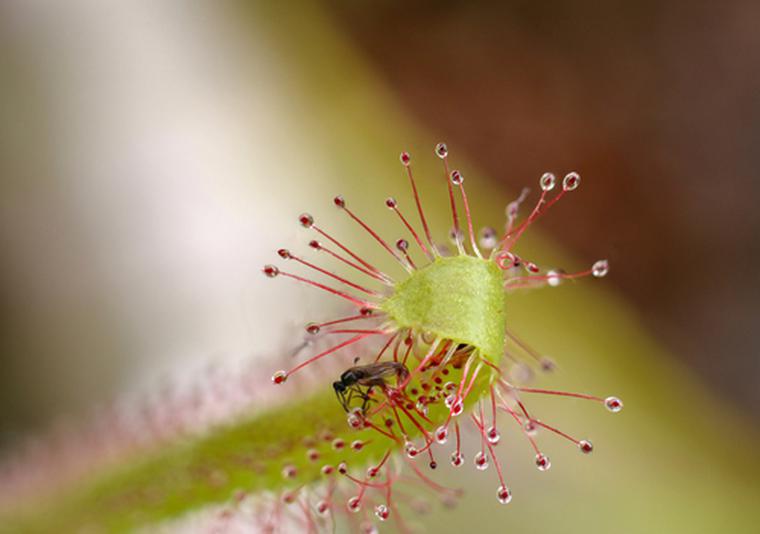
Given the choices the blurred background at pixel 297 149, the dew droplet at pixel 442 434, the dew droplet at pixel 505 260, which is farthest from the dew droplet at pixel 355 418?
the blurred background at pixel 297 149

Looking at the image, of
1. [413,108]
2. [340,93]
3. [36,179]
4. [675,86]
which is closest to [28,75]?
[36,179]

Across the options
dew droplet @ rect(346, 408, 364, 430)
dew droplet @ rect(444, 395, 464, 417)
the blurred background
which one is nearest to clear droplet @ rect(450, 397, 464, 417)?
dew droplet @ rect(444, 395, 464, 417)

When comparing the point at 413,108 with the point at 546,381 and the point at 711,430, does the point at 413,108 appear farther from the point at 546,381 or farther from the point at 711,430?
the point at 711,430

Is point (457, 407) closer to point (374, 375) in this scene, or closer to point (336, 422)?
point (374, 375)

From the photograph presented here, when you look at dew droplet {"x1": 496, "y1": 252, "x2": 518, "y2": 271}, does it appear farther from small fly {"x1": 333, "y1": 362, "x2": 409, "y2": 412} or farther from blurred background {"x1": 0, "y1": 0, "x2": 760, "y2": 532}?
blurred background {"x1": 0, "y1": 0, "x2": 760, "y2": 532}

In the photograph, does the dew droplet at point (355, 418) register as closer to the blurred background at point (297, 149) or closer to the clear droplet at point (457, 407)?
the clear droplet at point (457, 407)

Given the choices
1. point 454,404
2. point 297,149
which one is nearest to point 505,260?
point 454,404
